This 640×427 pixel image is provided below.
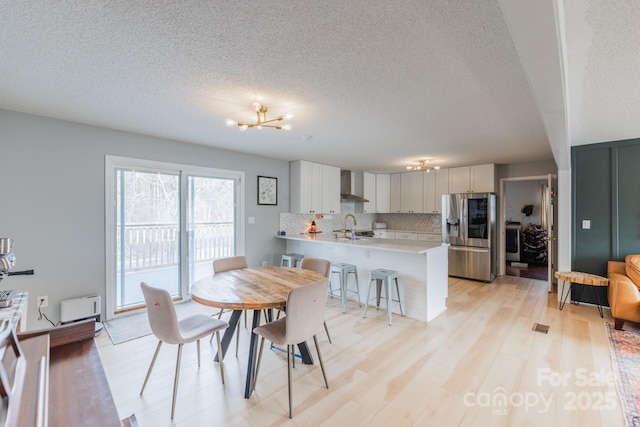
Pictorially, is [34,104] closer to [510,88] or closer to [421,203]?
[510,88]

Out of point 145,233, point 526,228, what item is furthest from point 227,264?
point 526,228

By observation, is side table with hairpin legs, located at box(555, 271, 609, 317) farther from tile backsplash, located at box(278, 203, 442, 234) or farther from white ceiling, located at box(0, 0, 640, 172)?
tile backsplash, located at box(278, 203, 442, 234)

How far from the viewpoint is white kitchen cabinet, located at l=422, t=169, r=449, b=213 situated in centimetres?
A: 602

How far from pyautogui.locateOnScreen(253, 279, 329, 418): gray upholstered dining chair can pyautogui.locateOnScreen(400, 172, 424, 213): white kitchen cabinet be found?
16.5 feet

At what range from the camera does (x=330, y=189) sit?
588cm

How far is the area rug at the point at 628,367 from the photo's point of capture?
184 cm

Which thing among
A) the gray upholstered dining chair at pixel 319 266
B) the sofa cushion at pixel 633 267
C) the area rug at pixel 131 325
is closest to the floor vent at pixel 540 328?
the sofa cushion at pixel 633 267

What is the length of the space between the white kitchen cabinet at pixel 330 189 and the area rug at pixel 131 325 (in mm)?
3047

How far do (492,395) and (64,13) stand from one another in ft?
11.6

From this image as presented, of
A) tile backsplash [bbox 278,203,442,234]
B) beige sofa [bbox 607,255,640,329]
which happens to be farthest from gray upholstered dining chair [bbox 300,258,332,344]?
beige sofa [bbox 607,255,640,329]

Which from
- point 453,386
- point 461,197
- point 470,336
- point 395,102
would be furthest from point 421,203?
point 453,386

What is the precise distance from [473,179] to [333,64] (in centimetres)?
484

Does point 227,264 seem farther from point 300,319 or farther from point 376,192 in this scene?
point 376,192

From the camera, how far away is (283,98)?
95.0 inches
